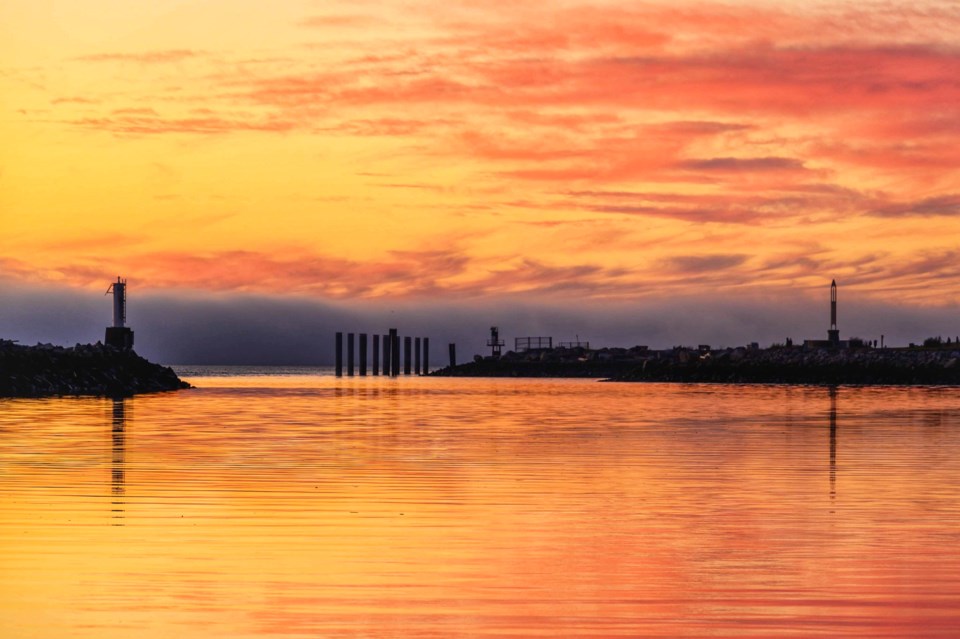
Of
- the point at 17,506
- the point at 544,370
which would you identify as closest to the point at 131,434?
the point at 17,506

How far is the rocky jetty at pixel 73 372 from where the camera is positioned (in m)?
51.2

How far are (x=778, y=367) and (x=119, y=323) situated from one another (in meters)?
47.7

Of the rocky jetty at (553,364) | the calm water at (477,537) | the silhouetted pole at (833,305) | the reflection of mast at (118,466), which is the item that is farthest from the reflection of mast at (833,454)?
the rocky jetty at (553,364)

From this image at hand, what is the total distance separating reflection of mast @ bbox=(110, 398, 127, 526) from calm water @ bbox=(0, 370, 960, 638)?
0.07 meters

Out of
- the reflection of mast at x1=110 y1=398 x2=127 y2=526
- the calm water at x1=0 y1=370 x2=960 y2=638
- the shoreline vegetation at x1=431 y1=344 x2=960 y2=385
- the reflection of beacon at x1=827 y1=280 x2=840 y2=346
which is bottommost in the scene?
the calm water at x1=0 y1=370 x2=960 y2=638

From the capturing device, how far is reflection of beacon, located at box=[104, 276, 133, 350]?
230 feet

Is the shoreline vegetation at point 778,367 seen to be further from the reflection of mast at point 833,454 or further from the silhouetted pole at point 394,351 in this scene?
the reflection of mast at point 833,454

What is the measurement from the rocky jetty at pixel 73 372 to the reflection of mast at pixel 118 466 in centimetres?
1644

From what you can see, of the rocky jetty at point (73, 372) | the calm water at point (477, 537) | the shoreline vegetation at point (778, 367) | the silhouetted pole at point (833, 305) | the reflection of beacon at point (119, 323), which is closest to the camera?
the calm water at point (477, 537)

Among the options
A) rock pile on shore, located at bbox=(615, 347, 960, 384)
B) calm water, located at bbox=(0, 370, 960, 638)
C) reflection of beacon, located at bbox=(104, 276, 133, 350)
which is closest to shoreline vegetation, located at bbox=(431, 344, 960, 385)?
rock pile on shore, located at bbox=(615, 347, 960, 384)

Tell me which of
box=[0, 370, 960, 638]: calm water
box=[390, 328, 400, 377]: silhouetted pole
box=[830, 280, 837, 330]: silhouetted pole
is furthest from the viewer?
box=[390, 328, 400, 377]: silhouetted pole

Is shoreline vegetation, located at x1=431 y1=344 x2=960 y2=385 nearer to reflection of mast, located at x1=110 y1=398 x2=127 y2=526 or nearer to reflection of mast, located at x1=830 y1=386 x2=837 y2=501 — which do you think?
reflection of mast, located at x1=830 y1=386 x2=837 y2=501

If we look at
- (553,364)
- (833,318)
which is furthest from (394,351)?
(833,318)

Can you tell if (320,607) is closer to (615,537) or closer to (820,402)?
(615,537)
